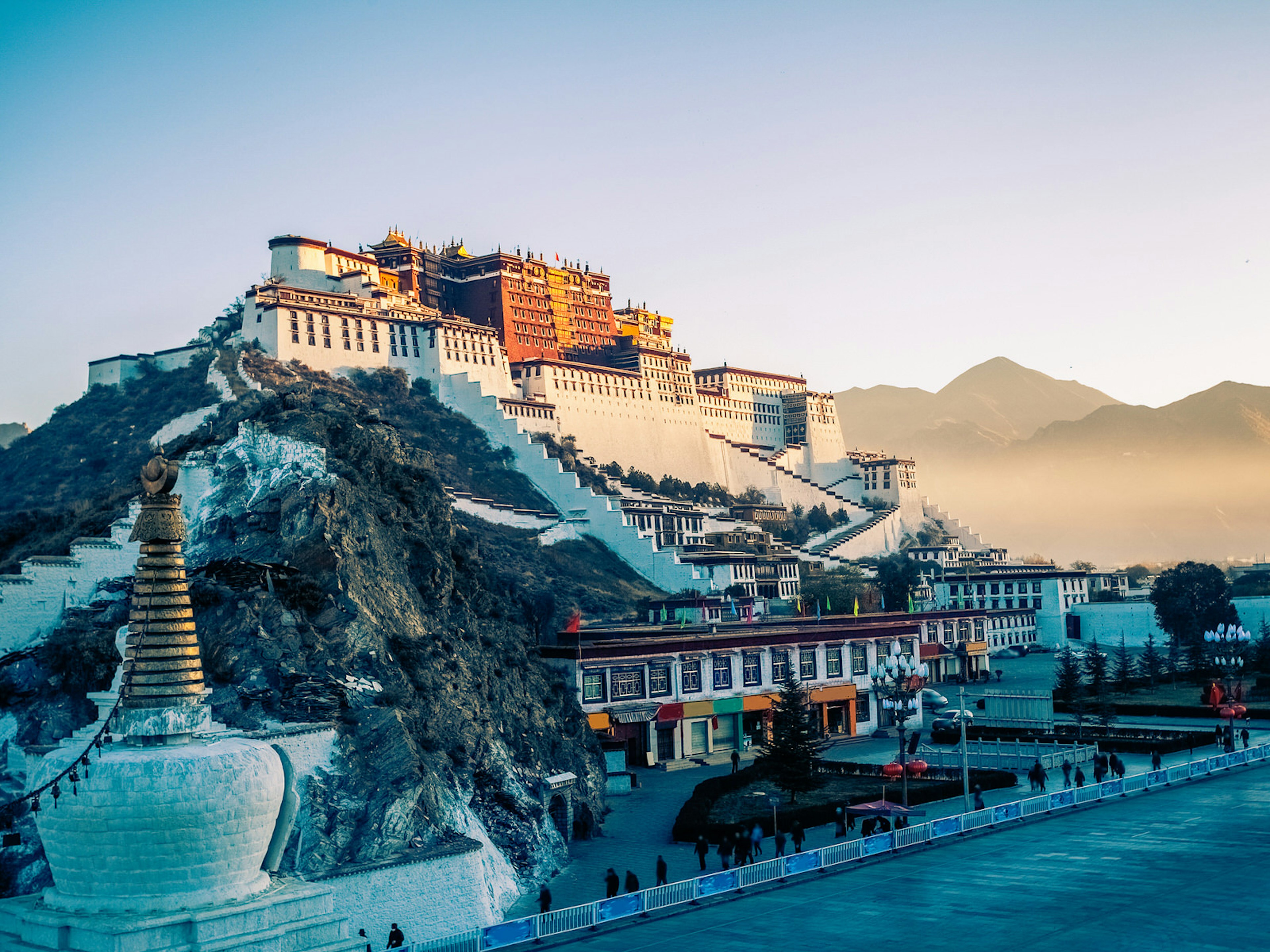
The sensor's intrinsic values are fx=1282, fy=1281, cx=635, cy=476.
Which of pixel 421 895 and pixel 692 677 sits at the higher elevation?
pixel 692 677

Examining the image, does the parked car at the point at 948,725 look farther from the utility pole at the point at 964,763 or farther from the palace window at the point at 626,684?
the utility pole at the point at 964,763

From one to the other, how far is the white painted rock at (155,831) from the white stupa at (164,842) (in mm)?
17

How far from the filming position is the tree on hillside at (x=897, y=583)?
92.1m

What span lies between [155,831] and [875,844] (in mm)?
16108

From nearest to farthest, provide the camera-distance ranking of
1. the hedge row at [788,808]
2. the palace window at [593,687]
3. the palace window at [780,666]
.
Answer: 1. the hedge row at [788,808]
2. the palace window at [593,687]
3. the palace window at [780,666]

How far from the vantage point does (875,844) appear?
92.4ft

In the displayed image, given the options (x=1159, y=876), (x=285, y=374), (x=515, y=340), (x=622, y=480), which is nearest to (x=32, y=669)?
(x=1159, y=876)

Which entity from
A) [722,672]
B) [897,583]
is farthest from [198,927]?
[897,583]

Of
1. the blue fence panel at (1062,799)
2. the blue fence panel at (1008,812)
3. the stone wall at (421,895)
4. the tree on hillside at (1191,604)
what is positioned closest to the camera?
the stone wall at (421,895)

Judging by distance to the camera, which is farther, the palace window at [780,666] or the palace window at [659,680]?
the palace window at [780,666]

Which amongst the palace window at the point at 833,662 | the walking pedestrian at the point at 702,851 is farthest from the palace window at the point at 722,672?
the walking pedestrian at the point at 702,851

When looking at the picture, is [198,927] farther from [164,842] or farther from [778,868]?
[778,868]

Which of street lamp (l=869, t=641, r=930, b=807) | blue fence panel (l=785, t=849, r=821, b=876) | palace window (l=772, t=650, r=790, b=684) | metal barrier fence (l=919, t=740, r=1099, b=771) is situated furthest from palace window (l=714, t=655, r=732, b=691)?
blue fence panel (l=785, t=849, r=821, b=876)

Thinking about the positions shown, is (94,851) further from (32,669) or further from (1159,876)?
(1159,876)
